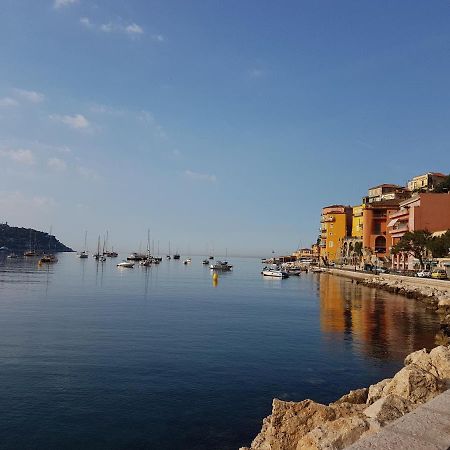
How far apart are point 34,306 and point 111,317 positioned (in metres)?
9.37

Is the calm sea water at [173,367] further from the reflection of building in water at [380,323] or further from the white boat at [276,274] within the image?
the white boat at [276,274]

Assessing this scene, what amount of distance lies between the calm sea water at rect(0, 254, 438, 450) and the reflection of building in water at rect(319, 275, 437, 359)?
0.35 feet

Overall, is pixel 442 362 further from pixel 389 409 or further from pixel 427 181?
pixel 427 181

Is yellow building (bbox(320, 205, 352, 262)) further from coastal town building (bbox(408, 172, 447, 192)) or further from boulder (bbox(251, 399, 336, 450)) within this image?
boulder (bbox(251, 399, 336, 450))

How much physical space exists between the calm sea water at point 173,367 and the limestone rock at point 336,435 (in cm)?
466

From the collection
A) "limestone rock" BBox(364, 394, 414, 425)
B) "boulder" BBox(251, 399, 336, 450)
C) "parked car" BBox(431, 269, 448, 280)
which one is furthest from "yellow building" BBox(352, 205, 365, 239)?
"limestone rock" BBox(364, 394, 414, 425)

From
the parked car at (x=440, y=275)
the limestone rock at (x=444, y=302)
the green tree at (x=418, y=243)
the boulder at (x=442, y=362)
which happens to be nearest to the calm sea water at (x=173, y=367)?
the limestone rock at (x=444, y=302)

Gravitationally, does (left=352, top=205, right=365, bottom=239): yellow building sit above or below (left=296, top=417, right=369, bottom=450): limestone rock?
above

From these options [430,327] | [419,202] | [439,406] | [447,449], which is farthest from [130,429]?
[419,202]

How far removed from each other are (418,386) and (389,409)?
5.83ft

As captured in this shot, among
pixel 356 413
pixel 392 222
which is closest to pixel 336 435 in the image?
pixel 356 413

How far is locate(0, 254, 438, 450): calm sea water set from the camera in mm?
12062

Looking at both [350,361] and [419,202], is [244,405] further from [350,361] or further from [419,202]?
[419,202]

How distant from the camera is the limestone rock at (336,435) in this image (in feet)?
20.7
